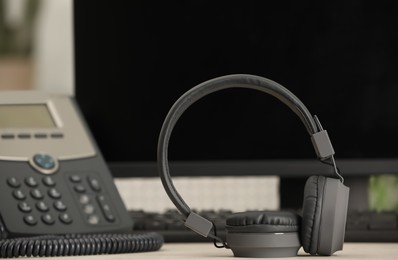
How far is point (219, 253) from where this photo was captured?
78cm

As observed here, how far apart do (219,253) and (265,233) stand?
98mm

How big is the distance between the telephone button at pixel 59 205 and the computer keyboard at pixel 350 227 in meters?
0.12

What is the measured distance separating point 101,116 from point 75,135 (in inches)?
5.3

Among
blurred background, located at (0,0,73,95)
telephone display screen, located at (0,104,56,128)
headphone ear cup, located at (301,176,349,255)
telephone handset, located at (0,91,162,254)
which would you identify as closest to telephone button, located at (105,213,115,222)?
telephone handset, located at (0,91,162,254)

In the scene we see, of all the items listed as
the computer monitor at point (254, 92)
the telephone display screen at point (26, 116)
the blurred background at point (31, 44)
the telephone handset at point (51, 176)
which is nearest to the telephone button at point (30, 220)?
the telephone handset at point (51, 176)

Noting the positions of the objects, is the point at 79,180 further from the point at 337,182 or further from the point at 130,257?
the point at 337,182

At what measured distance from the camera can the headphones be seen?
696 millimetres

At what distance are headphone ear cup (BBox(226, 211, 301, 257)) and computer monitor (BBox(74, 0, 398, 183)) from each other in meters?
0.36

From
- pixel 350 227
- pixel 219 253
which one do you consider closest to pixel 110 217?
pixel 219 253

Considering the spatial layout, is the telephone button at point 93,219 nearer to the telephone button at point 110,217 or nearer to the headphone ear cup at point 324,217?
the telephone button at point 110,217

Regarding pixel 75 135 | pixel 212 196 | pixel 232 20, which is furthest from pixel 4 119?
pixel 212 196

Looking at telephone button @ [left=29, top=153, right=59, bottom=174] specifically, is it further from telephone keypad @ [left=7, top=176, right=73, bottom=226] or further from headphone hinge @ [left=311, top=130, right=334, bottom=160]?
headphone hinge @ [left=311, top=130, right=334, bottom=160]

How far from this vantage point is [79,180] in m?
0.90

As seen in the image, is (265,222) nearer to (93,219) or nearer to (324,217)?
(324,217)
